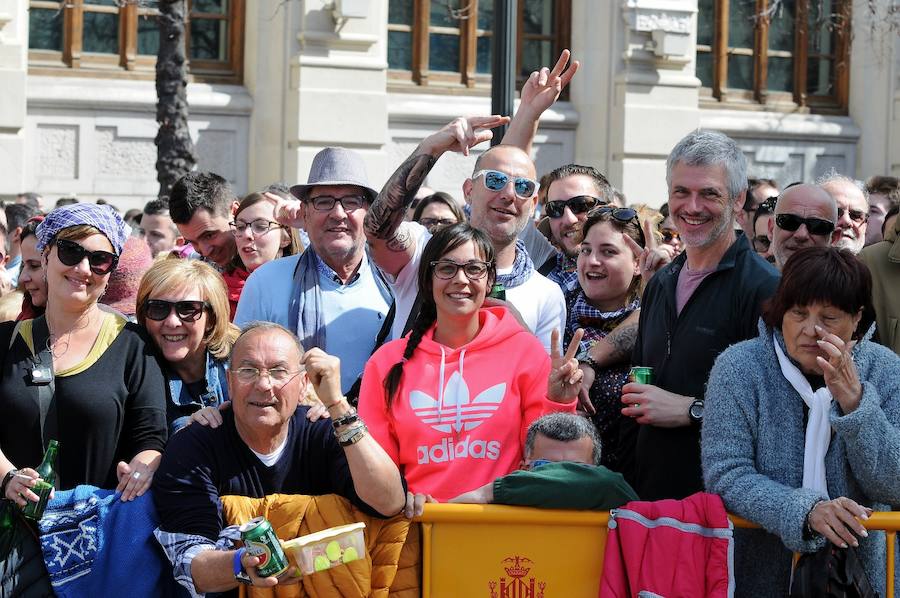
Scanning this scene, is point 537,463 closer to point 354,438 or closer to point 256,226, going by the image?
point 354,438

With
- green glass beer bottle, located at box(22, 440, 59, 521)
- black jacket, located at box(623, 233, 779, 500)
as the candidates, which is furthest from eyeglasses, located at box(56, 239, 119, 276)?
black jacket, located at box(623, 233, 779, 500)

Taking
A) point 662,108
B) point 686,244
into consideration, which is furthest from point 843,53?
point 686,244

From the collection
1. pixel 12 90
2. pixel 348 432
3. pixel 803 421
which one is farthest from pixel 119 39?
pixel 803 421

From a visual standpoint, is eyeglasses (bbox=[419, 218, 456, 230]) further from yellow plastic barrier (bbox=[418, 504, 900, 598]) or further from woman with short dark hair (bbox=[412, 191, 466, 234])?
yellow plastic barrier (bbox=[418, 504, 900, 598])

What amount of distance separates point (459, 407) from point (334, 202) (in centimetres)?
125

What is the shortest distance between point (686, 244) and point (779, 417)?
0.96 meters

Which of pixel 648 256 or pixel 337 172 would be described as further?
pixel 648 256

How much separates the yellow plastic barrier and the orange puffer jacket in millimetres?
68

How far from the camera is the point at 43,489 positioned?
446cm

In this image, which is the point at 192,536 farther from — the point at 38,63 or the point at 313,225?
the point at 38,63

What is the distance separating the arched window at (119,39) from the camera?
15.1 metres

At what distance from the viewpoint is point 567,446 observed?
462 centimetres

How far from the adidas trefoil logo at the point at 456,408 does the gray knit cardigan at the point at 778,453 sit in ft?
2.56

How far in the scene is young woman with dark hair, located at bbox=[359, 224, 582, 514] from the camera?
15.5 ft
